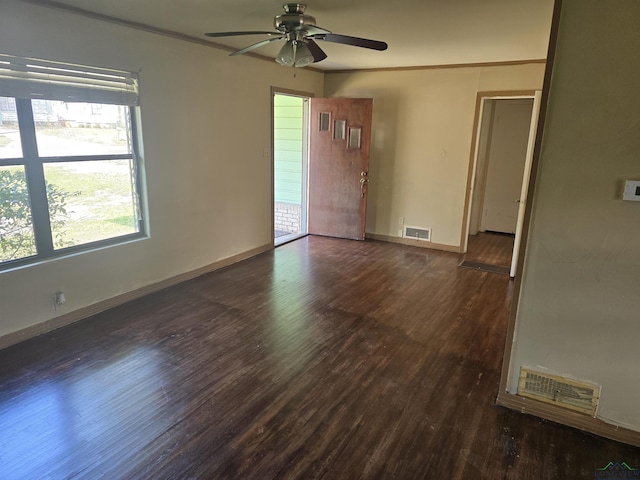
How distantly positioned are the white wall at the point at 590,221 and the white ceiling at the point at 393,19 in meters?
1.02

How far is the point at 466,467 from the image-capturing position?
1977 millimetres

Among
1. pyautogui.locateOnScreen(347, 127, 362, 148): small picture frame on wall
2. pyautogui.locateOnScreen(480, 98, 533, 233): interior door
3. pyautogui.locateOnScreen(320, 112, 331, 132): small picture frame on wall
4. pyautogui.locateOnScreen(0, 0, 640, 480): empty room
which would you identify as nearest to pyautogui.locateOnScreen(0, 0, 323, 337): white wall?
pyautogui.locateOnScreen(0, 0, 640, 480): empty room

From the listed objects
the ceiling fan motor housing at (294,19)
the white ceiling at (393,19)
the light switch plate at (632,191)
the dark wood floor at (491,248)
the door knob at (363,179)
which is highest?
the white ceiling at (393,19)

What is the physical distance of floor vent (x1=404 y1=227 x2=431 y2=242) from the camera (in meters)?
5.88

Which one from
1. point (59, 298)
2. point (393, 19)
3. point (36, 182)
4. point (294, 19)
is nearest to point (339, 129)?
point (393, 19)

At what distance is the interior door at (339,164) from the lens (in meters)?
5.79

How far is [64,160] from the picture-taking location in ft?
10.5

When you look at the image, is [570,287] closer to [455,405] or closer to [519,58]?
[455,405]

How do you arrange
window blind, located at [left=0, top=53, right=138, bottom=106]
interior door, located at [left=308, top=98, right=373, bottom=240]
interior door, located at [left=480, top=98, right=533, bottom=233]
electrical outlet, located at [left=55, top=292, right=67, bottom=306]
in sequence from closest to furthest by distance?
window blind, located at [left=0, top=53, right=138, bottom=106] < electrical outlet, located at [left=55, top=292, right=67, bottom=306] < interior door, located at [left=308, top=98, right=373, bottom=240] < interior door, located at [left=480, top=98, right=533, bottom=233]

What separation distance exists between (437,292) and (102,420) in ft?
10.3

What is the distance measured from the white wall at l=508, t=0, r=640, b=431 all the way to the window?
10.8 ft

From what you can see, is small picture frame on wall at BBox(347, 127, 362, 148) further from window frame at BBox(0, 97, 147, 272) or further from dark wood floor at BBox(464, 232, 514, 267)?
window frame at BBox(0, 97, 147, 272)

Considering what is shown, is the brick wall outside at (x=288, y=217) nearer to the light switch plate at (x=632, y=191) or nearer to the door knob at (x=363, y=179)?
the door knob at (x=363, y=179)

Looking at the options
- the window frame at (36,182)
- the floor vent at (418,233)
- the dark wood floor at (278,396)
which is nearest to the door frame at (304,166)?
the floor vent at (418,233)
